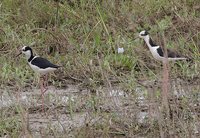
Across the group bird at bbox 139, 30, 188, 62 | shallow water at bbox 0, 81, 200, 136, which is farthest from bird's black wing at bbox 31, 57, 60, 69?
bird at bbox 139, 30, 188, 62

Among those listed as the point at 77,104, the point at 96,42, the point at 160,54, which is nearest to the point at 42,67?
the point at 77,104

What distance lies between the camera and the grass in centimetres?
739

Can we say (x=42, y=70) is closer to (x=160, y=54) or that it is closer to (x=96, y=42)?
(x=160, y=54)

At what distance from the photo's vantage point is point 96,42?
8984mm

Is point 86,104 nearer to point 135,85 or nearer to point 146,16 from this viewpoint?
point 135,85

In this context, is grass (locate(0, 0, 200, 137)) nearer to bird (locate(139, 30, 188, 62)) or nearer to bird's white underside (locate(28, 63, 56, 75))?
bird (locate(139, 30, 188, 62))

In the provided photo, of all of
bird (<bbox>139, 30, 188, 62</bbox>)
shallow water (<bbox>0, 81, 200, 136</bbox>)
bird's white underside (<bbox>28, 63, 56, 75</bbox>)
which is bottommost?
shallow water (<bbox>0, 81, 200, 136</bbox>)

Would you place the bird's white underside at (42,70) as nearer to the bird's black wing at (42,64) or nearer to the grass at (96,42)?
the bird's black wing at (42,64)

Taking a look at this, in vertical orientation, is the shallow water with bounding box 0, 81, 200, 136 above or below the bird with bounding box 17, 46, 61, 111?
below

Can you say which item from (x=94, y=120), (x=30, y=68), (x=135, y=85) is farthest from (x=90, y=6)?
(x=94, y=120)

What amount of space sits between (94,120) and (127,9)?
368 centimetres

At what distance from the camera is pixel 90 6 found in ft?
32.7

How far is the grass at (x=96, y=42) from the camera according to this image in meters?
7.39

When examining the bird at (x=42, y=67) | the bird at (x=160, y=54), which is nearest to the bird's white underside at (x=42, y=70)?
the bird at (x=42, y=67)
